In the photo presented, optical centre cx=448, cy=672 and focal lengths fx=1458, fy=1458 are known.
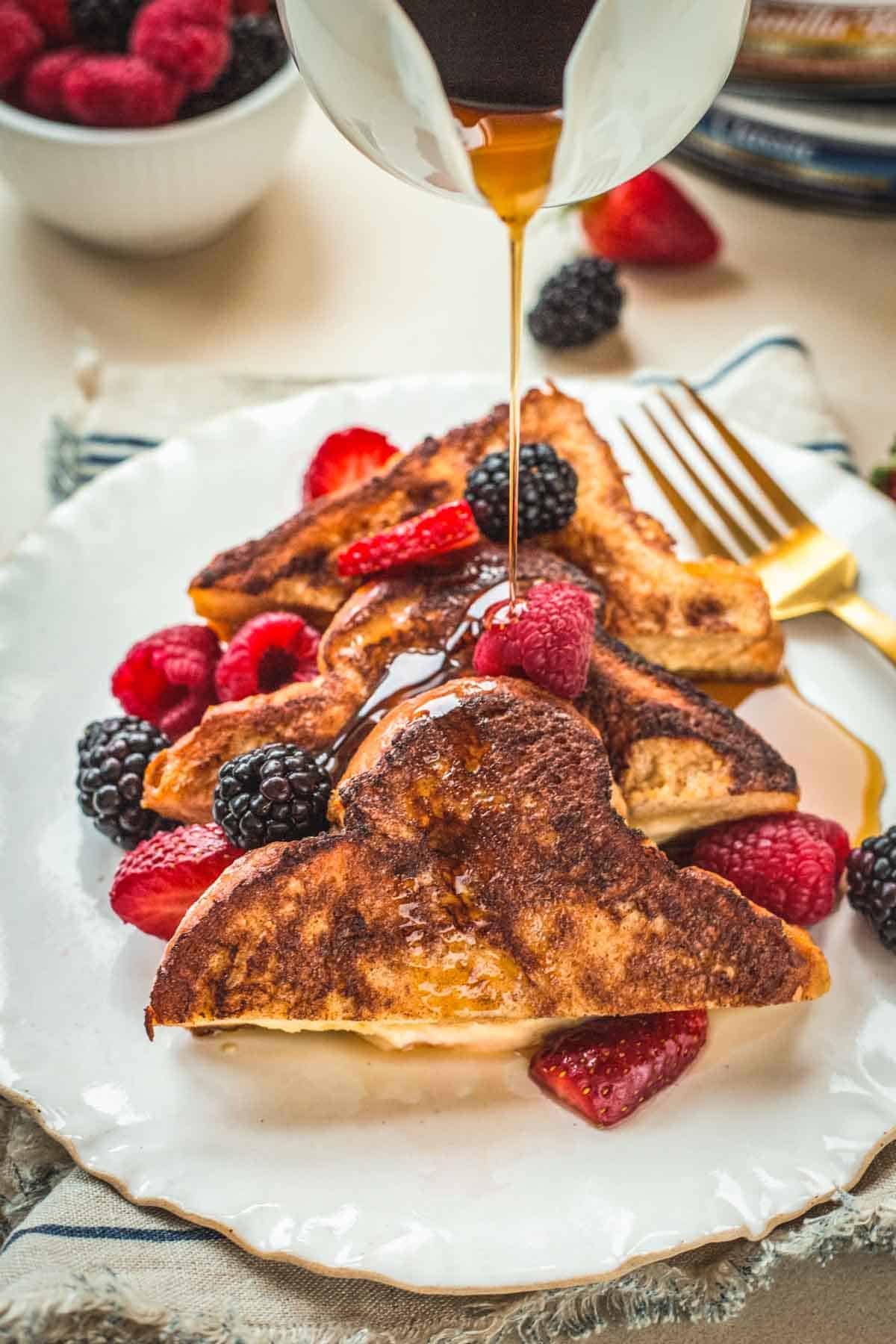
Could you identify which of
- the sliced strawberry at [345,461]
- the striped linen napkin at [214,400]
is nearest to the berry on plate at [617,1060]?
the sliced strawberry at [345,461]

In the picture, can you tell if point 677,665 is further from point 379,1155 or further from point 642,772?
point 379,1155

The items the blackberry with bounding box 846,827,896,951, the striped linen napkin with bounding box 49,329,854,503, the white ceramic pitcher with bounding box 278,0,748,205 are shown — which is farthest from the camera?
the striped linen napkin with bounding box 49,329,854,503

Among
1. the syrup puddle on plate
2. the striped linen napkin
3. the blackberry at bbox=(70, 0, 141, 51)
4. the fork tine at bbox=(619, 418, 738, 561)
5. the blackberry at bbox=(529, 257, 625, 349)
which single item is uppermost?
the blackberry at bbox=(70, 0, 141, 51)

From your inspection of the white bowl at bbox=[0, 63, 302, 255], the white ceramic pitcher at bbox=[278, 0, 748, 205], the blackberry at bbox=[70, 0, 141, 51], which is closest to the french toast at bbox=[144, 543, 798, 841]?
the white ceramic pitcher at bbox=[278, 0, 748, 205]

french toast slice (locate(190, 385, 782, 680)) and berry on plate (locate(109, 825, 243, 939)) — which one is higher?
french toast slice (locate(190, 385, 782, 680))

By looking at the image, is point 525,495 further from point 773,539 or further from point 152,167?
point 152,167

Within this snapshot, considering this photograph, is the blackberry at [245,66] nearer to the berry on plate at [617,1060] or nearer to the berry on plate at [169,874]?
the berry on plate at [169,874]

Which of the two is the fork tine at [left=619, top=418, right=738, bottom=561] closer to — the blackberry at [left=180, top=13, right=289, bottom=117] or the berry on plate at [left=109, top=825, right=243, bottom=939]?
the berry on plate at [left=109, top=825, right=243, bottom=939]
